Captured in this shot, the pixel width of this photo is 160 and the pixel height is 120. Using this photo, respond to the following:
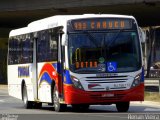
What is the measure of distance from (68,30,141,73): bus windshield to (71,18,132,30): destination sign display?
21 centimetres

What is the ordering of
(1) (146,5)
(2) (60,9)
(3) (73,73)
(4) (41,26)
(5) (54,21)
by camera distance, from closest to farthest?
(3) (73,73)
(5) (54,21)
(4) (41,26)
(1) (146,5)
(2) (60,9)

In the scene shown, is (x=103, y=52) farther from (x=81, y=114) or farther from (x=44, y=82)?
(x=44, y=82)

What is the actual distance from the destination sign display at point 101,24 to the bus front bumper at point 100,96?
204 cm

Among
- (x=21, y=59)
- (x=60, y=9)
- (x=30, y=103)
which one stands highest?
(x=60, y=9)

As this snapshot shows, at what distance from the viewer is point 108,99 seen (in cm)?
2106

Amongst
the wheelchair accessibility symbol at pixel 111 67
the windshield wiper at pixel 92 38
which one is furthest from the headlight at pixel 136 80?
the windshield wiper at pixel 92 38

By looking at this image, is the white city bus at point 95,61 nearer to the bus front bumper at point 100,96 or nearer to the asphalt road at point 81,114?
the bus front bumper at point 100,96

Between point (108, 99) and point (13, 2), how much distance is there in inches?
1123

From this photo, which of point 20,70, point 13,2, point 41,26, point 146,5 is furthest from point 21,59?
point 13,2

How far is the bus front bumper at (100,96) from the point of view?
2084 cm

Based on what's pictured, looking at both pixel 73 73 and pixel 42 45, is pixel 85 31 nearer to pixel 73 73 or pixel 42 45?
pixel 73 73

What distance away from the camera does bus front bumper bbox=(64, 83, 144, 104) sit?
68.4 feet

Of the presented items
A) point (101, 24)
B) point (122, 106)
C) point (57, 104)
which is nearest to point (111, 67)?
point (101, 24)

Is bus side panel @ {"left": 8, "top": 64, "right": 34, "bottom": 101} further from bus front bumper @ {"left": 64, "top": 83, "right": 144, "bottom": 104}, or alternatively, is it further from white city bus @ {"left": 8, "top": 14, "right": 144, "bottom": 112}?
bus front bumper @ {"left": 64, "top": 83, "right": 144, "bottom": 104}
